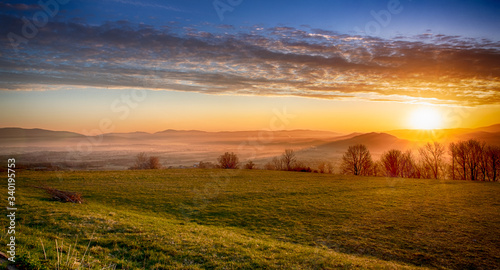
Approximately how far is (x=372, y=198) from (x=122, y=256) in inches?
1087

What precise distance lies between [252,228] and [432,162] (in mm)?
67407

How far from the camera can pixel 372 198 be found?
30.0m

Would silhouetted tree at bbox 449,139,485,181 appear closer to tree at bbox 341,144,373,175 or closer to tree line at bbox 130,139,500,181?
tree line at bbox 130,139,500,181

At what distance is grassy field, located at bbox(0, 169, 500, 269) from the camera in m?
11.4

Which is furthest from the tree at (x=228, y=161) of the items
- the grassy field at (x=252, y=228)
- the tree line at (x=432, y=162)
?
the grassy field at (x=252, y=228)

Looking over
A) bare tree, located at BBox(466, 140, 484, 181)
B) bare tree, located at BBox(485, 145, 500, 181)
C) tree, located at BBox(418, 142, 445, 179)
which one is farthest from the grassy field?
tree, located at BBox(418, 142, 445, 179)

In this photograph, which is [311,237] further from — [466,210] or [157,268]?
[466,210]

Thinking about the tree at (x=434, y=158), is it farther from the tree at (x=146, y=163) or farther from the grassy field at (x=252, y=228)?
the tree at (x=146, y=163)

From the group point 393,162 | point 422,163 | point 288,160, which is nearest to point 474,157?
point 422,163

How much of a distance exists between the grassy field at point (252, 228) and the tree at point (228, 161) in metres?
32.9

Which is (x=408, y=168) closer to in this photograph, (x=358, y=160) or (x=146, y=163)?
(x=358, y=160)

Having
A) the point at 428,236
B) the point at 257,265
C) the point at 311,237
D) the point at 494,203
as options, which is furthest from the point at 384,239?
the point at 494,203

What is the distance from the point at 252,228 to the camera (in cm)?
1873

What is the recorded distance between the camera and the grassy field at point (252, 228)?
1136cm
